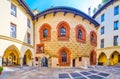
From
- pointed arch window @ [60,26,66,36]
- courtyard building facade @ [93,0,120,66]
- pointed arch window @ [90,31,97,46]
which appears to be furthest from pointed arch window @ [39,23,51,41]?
courtyard building facade @ [93,0,120,66]

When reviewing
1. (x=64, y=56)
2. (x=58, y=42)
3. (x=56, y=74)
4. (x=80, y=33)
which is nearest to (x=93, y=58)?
(x=80, y=33)

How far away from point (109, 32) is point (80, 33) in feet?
17.5

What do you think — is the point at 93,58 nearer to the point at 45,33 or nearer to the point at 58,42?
the point at 58,42

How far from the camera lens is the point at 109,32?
25875mm

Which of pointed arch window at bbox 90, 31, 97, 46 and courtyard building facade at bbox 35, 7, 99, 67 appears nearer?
courtyard building facade at bbox 35, 7, 99, 67

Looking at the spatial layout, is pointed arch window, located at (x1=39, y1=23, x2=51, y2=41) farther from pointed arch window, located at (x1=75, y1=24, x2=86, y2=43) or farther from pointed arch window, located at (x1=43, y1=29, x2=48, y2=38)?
pointed arch window, located at (x1=75, y1=24, x2=86, y2=43)

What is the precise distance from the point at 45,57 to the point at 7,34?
31.6 feet

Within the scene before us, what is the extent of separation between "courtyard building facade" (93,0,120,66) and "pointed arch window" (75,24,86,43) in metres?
4.40

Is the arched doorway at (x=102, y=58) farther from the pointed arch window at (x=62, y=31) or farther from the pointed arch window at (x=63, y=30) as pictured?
the pointed arch window at (x=62, y=31)

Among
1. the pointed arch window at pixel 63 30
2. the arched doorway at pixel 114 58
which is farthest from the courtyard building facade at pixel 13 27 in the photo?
the arched doorway at pixel 114 58

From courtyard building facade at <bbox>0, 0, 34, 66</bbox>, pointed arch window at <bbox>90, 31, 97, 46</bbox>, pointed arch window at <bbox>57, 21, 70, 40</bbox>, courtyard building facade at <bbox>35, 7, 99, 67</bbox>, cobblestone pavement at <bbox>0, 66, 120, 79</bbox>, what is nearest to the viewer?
cobblestone pavement at <bbox>0, 66, 120, 79</bbox>

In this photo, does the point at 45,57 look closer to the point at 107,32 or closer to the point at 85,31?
the point at 85,31

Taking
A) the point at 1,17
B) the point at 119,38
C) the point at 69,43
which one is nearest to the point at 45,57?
the point at 69,43

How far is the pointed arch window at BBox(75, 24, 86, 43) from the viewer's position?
2470cm
